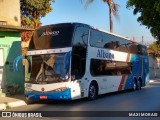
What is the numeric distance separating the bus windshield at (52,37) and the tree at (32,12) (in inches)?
468

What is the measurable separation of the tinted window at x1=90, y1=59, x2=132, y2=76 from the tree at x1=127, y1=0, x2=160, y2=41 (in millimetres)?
7611

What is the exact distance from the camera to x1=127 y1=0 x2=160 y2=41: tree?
10.3 metres

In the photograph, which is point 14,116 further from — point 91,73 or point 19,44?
point 19,44

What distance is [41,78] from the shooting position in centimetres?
1644

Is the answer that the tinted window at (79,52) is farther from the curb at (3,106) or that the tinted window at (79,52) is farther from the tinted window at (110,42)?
the curb at (3,106)

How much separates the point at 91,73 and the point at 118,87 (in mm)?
4689

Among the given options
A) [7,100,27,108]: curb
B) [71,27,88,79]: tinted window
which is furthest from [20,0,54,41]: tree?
[7,100,27,108]: curb

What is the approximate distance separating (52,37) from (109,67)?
209 inches

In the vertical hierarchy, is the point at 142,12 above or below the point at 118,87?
above

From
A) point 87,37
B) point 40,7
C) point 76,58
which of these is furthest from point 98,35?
point 40,7

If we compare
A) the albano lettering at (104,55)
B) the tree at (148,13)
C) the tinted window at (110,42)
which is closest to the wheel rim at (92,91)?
the albano lettering at (104,55)

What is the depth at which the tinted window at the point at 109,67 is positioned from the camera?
1883cm

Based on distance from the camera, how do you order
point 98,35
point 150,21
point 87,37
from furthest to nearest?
point 98,35 → point 87,37 → point 150,21

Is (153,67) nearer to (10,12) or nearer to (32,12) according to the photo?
(32,12)
